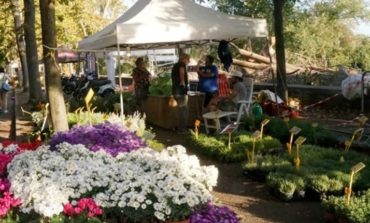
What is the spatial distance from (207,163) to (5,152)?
9.83 feet

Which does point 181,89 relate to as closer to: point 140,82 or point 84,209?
point 140,82

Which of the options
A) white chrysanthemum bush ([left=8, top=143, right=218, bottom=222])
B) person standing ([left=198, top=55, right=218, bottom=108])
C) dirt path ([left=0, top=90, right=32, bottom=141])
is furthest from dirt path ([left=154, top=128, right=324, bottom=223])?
dirt path ([left=0, top=90, right=32, bottom=141])

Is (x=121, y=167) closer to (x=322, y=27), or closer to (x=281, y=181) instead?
(x=281, y=181)

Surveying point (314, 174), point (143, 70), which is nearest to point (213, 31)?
point (143, 70)

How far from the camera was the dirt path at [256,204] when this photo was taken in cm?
574

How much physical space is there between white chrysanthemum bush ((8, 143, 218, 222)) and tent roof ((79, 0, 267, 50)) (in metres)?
4.50

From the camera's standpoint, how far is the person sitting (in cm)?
1116

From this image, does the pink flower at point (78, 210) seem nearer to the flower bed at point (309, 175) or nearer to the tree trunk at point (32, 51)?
the flower bed at point (309, 175)

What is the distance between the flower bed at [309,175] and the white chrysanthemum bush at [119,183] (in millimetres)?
1420

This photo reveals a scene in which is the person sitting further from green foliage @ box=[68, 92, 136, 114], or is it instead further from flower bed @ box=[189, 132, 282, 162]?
green foliage @ box=[68, 92, 136, 114]

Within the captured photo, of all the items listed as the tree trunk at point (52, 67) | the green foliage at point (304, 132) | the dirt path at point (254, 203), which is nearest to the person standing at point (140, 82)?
Answer: the green foliage at point (304, 132)

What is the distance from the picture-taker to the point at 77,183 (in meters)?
4.80

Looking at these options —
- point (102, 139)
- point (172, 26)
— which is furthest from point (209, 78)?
point (102, 139)

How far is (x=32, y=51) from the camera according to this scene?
57.9 feet
